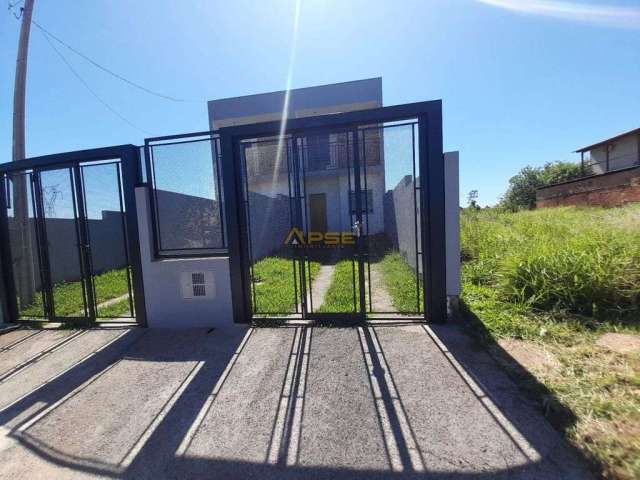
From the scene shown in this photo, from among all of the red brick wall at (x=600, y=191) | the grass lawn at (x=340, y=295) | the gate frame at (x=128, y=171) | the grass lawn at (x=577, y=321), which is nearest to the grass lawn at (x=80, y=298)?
the gate frame at (x=128, y=171)

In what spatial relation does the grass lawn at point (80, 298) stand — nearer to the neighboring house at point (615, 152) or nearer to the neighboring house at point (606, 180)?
the neighboring house at point (606, 180)

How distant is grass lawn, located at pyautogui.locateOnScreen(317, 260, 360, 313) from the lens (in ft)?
13.3

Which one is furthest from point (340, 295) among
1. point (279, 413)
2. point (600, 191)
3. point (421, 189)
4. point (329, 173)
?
point (600, 191)

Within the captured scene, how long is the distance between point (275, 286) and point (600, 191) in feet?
47.7

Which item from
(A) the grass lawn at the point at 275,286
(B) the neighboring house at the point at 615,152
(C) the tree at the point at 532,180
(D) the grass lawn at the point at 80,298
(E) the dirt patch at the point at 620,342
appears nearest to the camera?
(E) the dirt patch at the point at 620,342

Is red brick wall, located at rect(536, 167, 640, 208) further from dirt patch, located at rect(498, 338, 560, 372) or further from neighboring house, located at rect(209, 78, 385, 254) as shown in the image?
dirt patch, located at rect(498, 338, 560, 372)

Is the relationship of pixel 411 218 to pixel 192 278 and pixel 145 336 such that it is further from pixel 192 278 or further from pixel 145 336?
pixel 145 336

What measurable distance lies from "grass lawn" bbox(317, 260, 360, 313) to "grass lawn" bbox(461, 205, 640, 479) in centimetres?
154

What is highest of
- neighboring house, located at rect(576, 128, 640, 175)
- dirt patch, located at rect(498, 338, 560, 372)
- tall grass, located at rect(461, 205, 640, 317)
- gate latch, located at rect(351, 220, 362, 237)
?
neighboring house, located at rect(576, 128, 640, 175)

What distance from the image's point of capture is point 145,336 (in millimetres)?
3748

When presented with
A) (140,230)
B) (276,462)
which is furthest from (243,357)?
(140,230)

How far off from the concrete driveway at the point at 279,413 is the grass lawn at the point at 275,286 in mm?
858

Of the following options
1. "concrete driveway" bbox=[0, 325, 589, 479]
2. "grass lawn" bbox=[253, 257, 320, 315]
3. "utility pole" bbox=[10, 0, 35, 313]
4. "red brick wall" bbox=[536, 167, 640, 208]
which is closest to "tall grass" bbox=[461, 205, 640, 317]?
"concrete driveway" bbox=[0, 325, 589, 479]

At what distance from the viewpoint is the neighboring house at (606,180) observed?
10.8 metres
